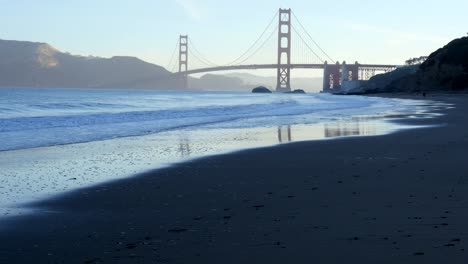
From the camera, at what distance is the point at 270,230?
370 cm

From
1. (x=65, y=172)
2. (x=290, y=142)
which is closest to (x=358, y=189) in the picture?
(x=65, y=172)

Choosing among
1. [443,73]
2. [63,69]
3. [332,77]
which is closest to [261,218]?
[443,73]

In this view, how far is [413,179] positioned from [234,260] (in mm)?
3124

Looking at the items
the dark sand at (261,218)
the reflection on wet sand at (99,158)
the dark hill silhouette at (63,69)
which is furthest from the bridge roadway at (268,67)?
the dark sand at (261,218)

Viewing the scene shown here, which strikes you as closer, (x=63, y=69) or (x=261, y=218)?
(x=261, y=218)

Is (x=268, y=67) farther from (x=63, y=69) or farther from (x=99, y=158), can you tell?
(x=99, y=158)

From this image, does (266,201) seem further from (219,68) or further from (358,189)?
(219,68)

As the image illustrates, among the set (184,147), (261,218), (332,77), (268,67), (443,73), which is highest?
(268,67)

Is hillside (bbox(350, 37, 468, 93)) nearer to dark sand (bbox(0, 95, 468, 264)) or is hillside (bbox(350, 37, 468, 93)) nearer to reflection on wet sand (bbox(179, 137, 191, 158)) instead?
reflection on wet sand (bbox(179, 137, 191, 158))

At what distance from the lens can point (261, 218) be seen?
13.4ft

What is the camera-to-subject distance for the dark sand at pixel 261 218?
3166mm

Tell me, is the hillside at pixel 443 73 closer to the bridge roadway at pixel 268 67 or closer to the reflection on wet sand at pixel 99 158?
the bridge roadway at pixel 268 67

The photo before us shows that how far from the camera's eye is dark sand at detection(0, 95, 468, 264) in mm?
3166

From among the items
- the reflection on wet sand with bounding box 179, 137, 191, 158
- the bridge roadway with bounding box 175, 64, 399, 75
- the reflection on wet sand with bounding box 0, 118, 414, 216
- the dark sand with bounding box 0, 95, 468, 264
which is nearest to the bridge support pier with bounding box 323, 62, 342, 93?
the bridge roadway with bounding box 175, 64, 399, 75
